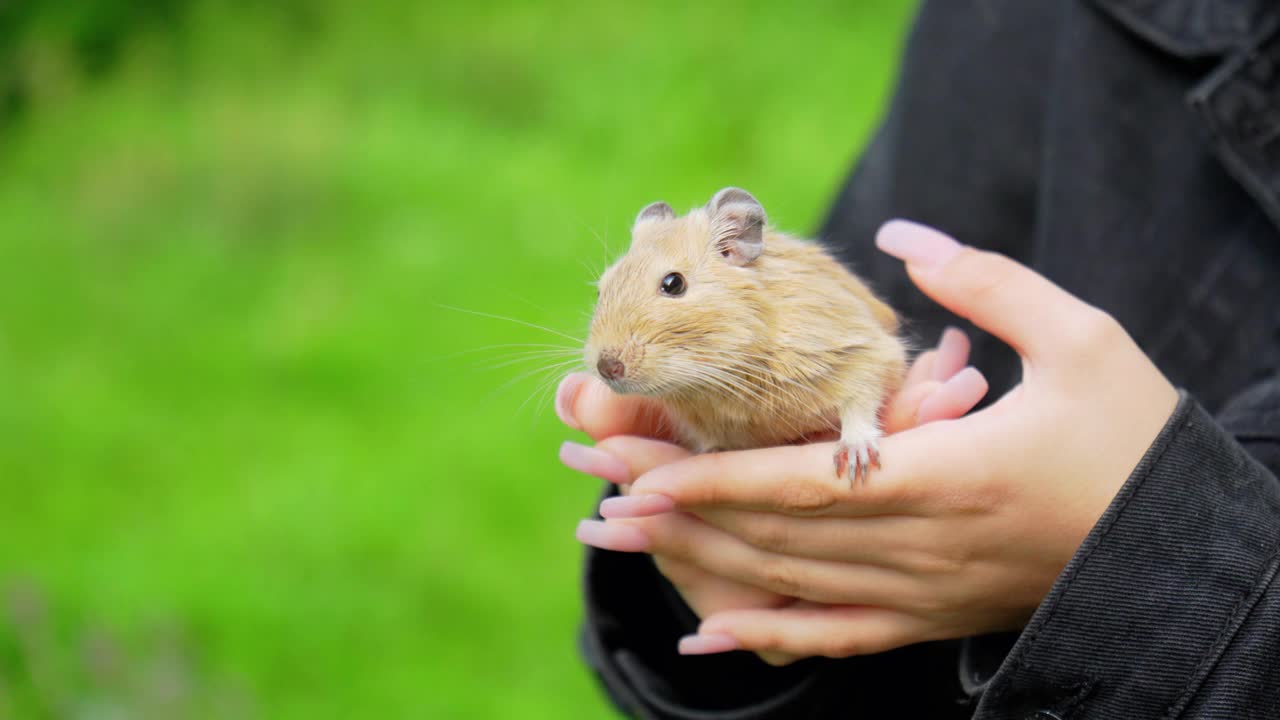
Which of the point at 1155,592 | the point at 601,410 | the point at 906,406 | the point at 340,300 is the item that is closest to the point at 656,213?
the point at 601,410

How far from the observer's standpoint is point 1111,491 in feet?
7.29

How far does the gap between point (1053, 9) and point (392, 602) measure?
12.6 feet

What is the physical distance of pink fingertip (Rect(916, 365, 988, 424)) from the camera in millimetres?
2328

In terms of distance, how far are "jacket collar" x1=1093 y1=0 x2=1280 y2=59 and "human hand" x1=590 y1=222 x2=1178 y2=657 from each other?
3.08 feet

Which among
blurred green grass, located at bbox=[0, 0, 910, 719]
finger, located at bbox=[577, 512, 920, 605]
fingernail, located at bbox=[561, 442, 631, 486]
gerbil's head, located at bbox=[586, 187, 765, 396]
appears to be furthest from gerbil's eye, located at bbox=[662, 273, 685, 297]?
blurred green grass, located at bbox=[0, 0, 910, 719]

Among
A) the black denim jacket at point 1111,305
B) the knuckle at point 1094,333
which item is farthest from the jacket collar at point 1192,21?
the knuckle at point 1094,333

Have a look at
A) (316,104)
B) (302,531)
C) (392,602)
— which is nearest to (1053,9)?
(392,602)

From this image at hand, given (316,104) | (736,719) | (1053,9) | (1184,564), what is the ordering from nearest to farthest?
(1184,564) < (736,719) < (1053,9) < (316,104)

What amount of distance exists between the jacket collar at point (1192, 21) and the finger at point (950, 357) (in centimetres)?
98

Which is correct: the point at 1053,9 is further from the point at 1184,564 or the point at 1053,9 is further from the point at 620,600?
the point at 620,600

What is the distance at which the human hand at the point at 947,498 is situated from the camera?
2.19m

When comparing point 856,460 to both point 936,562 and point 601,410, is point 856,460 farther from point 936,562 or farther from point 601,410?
point 601,410

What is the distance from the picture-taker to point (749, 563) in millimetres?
2449

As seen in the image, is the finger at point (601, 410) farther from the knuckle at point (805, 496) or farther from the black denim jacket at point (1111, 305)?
the knuckle at point (805, 496)
